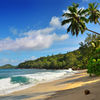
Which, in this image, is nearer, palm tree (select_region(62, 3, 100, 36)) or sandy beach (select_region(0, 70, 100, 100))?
sandy beach (select_region(0, 70, 100, 100))

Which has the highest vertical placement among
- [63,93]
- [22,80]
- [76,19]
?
[76,19]

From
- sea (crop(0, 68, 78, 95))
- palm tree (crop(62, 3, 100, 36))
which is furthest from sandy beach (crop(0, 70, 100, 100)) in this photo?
palm tree (crop(62, 3, 100, 36))

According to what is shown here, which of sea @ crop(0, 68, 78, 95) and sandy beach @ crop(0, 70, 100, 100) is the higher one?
sandy beach @ crop(0, 70, 100, 100)

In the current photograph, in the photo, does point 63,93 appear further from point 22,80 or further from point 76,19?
point 22,80

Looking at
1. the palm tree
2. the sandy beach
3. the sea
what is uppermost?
the palm tree

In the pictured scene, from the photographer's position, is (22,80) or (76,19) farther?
(22,80)

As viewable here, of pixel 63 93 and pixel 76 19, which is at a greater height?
pixel 76 19

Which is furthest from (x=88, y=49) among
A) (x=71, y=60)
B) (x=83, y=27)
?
(x=71, y=60)

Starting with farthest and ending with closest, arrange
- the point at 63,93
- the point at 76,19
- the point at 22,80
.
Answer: the point at 22,80 → the point at 76,19 → the point at 63,93


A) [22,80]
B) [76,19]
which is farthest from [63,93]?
[22,80]

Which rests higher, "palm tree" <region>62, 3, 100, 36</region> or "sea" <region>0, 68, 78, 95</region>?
"palm tree" <region>62, 3, 100, 36</region>

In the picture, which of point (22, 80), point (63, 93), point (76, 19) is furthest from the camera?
point (22, 80)

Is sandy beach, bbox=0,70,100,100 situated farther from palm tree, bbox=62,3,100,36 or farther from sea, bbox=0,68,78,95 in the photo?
palm tree, bbox=62,3,100,36

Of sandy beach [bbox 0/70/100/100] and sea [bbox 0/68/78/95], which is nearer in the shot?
sandy beach [bbox 0/70/100/100]
